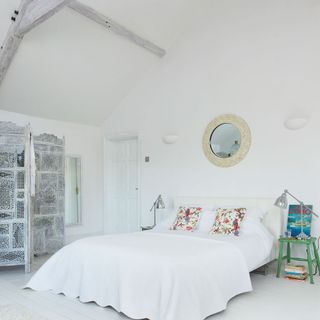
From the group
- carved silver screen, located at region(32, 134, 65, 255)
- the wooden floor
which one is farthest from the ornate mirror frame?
carved silver screen, located at region(32, 134, 65, 255)

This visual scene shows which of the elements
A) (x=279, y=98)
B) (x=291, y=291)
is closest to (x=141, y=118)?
(x=279, y=98)

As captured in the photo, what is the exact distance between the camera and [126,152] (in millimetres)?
6672

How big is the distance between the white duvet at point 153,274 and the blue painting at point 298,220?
2.37 feet

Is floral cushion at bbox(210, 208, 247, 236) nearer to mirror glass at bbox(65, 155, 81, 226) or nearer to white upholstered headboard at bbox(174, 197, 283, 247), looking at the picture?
white upholstered headboard at bbox(174, 197, 283, 247)

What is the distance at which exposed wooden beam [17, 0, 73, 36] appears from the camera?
361 centimetres

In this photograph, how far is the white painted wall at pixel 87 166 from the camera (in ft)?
20.5

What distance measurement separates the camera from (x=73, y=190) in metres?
6.48

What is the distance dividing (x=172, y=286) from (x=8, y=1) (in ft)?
11.5

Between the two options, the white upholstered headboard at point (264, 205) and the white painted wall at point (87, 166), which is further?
the white painted wall at point (87, 166)

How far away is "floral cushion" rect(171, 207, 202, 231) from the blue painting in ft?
3.81

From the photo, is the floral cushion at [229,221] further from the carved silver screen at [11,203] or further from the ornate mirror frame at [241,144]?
the carved silver screen at [11,203]

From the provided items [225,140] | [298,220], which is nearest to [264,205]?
[298,220]

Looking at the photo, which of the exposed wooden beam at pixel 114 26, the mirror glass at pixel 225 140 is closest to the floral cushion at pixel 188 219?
the mirror glass at pixel 225 140

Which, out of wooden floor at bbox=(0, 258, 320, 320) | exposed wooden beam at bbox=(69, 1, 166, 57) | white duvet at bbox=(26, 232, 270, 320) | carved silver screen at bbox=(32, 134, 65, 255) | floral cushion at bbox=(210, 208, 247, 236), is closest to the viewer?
white duvet at bbox=(26, 232, 270, 320)
